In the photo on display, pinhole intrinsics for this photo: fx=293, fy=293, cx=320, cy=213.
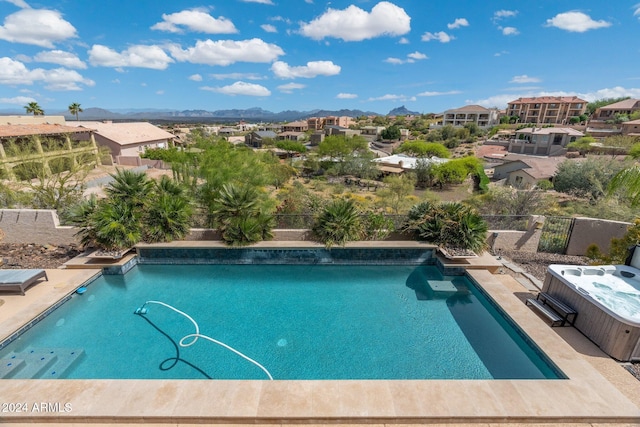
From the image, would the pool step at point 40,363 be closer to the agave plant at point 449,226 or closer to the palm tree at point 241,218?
the palm tree at point 241,218

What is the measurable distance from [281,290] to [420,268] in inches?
182

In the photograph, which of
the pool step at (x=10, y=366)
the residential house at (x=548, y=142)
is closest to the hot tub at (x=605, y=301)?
the pool step at (x=10, y=366)

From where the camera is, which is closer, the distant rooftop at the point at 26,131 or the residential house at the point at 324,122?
the distant rooftop at the point at 26,131

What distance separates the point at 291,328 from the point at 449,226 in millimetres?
6069

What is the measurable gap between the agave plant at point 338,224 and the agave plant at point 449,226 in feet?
6.08

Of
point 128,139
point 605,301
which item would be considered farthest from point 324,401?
point 128,139

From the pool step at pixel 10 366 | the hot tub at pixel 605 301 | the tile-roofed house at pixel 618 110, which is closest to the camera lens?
the pool step at pixel 10 366

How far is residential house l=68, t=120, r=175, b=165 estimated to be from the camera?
38.3 metres

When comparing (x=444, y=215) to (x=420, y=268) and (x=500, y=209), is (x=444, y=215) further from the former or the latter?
(x=500, y=209)

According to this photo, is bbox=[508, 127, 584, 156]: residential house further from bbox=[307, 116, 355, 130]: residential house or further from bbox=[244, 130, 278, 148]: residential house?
bbox=[307, 116, 355, 130]: residential house

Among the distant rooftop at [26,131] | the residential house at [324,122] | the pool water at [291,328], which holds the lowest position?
the pool water at [291,328]

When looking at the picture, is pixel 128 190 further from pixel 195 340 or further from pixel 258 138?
pixel 258 138

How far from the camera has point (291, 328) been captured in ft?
23.0

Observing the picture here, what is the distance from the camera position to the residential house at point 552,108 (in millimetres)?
77875
